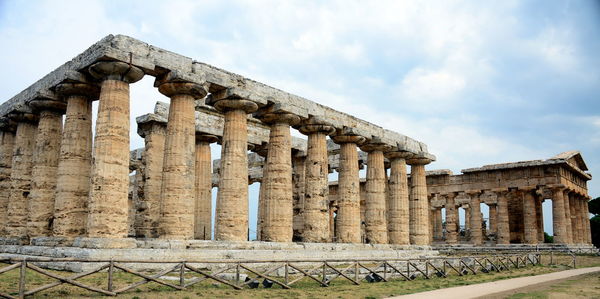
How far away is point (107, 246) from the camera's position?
18.3 meters

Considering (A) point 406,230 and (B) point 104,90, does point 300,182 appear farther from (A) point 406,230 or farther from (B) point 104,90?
(B) point 104,90

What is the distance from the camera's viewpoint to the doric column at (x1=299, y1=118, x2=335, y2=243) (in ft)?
91.5

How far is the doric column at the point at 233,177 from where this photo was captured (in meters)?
23.3

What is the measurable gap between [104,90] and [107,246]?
6.24 m

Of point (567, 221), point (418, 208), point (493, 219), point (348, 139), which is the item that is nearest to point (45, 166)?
point (348, 139)

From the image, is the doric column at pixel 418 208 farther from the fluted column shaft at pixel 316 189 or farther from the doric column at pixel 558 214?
the doric column at pixel 558 214

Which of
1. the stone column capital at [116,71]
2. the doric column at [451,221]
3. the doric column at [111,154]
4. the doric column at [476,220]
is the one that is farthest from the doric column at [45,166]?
the doric column at [476,220]

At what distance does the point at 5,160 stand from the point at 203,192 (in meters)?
10.4

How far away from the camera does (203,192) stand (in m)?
28.8

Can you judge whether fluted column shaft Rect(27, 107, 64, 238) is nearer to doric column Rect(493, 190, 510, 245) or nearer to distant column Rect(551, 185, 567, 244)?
doric column Rect(493, 190, 510, 245)

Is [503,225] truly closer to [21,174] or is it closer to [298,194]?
[298,194]

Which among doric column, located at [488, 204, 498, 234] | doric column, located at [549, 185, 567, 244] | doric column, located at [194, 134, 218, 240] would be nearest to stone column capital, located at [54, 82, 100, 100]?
doric column, located at [194, 134, 218, 240]

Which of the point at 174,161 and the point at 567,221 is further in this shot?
the point at 567,221

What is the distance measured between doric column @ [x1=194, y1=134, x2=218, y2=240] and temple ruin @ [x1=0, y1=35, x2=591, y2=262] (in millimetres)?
60
